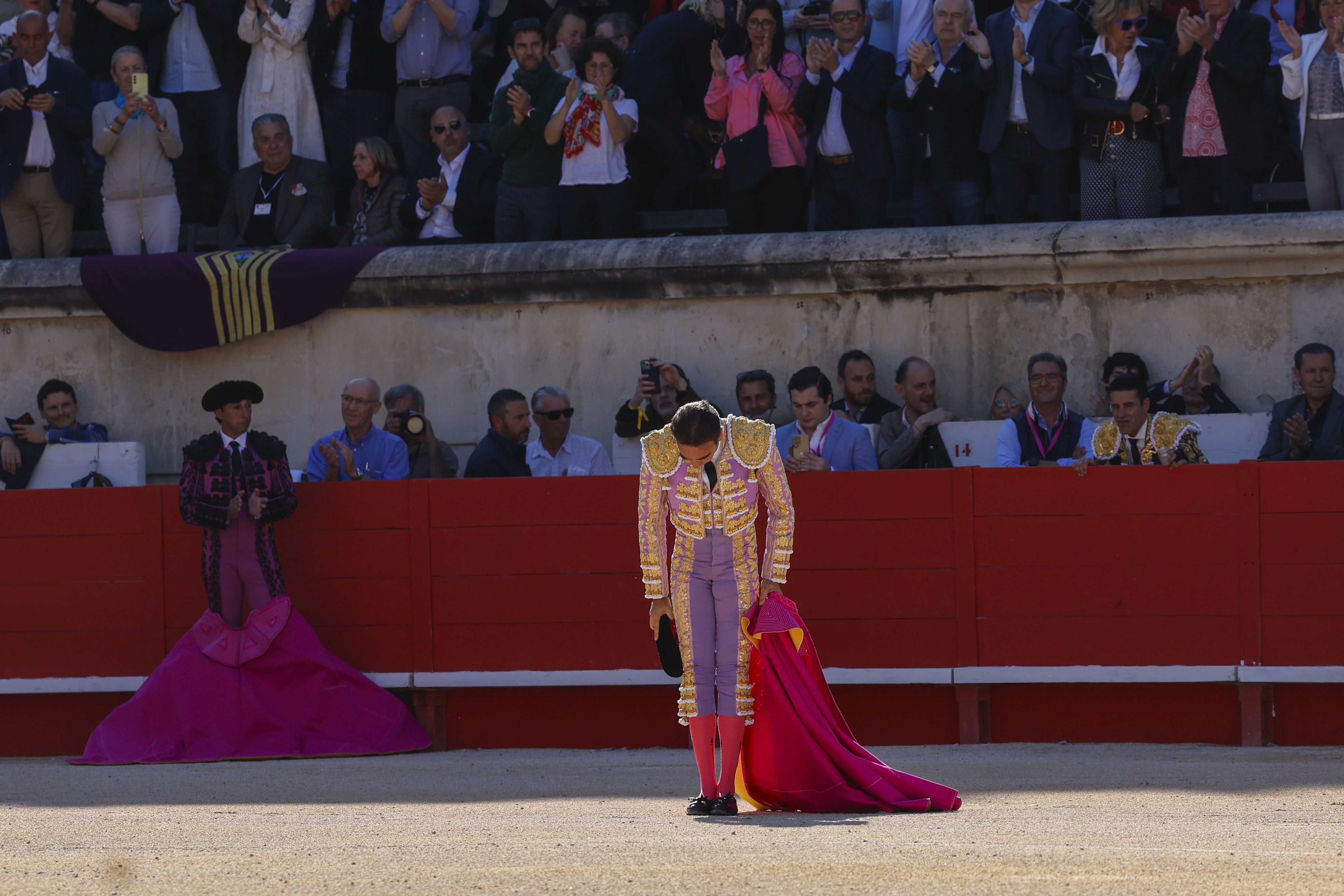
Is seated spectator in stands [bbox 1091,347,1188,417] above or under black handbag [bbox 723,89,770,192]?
under

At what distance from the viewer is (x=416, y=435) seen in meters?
7.94

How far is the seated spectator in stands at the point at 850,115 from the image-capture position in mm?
7996

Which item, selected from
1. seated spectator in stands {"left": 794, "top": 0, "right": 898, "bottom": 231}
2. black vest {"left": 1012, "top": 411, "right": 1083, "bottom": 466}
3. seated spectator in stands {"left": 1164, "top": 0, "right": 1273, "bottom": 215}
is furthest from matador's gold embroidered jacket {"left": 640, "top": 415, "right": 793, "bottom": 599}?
seated spectator in stands {"left": 1164, "top": 0, "right": 1273, "bottom": 215}

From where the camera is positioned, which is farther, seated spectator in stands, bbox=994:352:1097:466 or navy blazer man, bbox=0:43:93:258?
navy blazer man, bbox=0:43:93:258

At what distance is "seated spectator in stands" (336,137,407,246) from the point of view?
29.2 ft

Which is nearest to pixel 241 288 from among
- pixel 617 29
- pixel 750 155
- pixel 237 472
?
pixel 237 472

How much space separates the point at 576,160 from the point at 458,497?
186 centimetres

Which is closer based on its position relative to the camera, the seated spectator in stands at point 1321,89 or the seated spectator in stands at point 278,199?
the seated spectator in stands at point 1321,89

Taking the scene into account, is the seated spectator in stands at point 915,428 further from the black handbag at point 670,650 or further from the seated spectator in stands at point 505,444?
the black handbag at point 670,650

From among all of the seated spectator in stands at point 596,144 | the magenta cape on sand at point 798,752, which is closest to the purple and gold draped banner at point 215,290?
the seated spectator in stands at point 596,144

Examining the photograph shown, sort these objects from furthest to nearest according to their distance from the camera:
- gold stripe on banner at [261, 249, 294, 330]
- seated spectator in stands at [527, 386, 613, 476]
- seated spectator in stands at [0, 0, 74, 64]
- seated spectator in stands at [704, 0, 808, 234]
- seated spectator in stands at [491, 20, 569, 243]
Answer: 1. seated spectator in stands at [0, 0, 74, 64]
2. gold stripe on banner at [261, 249, 294, 330]
3. seated spectator in stands at [491, 20, 569, 243]
4. seated spectator in stands at [704, 0, 808, 234]
5. seated spectator in stands at [527, 386, 613, 476]

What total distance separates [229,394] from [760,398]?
7.03 feet

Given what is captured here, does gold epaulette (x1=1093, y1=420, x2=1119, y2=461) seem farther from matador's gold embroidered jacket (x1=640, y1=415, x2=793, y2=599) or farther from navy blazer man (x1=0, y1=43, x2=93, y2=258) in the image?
navy blazer man (x1=0, y1=43, x2=93, y2=258)

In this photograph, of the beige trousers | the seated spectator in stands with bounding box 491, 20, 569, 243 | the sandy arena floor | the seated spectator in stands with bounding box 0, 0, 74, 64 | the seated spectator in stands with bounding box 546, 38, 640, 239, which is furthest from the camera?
the seated spectator in stands with bounding box 0, 0, 74, 64
